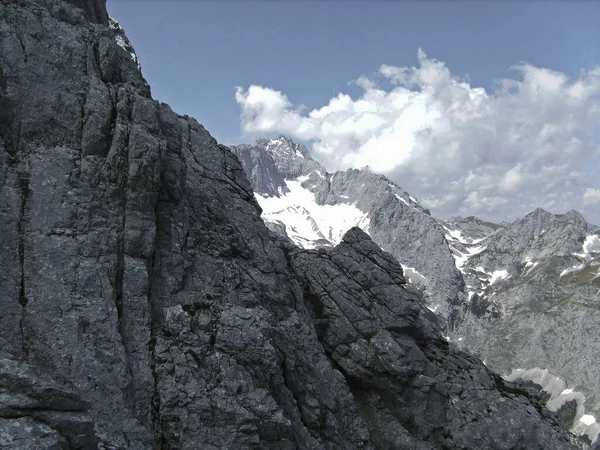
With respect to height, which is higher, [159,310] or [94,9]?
[94,9]

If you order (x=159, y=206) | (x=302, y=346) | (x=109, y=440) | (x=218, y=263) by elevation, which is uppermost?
(x=159, y=206)

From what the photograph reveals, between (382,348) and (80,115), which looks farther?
(382,348)

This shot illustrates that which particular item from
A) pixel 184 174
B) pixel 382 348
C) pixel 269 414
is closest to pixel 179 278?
pixel 184 174

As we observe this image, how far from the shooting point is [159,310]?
86.7 feet

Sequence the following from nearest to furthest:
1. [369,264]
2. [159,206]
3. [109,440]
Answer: [109,440], [159,206], [369,264]

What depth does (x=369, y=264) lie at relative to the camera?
45.0 metres

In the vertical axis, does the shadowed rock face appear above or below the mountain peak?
below

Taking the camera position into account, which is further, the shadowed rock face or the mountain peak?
the mountain peak

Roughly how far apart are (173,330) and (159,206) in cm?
940

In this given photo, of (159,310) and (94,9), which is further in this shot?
(94,9)

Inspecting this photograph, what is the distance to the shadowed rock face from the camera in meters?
21.5

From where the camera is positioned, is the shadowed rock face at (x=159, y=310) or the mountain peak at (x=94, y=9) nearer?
the shadowed rock face at (x=159, y=310)

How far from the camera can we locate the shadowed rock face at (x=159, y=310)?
2150 centimetres

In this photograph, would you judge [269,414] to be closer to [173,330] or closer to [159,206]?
[173,330]
